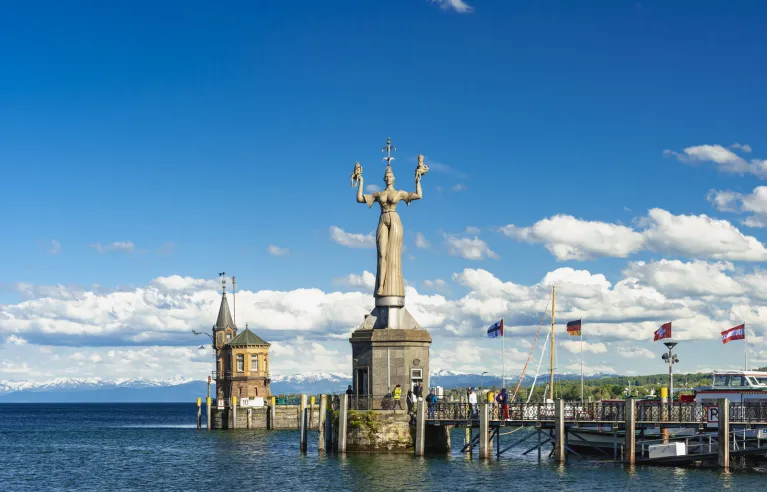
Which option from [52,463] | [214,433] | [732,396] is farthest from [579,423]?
→ [214,433]

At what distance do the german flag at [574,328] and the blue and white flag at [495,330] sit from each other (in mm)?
5053

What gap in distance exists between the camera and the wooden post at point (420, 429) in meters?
47.2

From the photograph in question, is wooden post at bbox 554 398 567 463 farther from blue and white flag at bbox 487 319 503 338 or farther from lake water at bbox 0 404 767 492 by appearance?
blue and white flag at bbox 487 319 503 338

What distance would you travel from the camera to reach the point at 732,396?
48188mm

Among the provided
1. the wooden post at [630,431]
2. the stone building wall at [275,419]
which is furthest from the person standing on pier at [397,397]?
the stone building wall at [275,419]

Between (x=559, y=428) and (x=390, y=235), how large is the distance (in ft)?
41.7

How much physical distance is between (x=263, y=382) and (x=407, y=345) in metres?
48.4

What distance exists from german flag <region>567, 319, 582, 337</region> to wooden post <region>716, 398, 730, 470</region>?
56.9 ft

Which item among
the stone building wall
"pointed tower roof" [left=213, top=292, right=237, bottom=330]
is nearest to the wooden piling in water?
the stone building wall

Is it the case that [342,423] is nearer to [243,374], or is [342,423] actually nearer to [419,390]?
[419,390]

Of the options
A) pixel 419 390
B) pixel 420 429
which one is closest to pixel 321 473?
pixel 420 429

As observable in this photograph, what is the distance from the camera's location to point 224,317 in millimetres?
108188

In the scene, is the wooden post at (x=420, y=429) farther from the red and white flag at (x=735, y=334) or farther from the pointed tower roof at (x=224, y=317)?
the pointed tower roof at (x=224, y=317)

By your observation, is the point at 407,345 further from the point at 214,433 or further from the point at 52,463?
the point at 214,433
